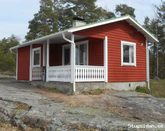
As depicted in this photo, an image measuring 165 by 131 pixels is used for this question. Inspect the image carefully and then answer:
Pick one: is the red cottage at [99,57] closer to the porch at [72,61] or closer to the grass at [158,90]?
the porch at [72,61]

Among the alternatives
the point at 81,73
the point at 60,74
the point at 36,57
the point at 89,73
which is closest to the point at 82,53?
the point at 60,74

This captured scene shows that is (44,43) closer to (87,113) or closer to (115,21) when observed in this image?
(115,21)

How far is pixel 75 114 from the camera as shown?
32.9 ft

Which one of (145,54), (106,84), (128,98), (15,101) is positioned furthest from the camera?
(145,54)

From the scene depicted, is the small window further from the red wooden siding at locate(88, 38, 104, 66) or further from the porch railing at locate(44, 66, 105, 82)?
the red wooden siding at locate(88, 38, 104, 66)

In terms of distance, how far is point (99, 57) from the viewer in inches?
683

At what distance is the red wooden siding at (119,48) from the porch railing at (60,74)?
2.05m

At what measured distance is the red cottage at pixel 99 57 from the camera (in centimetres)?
1572

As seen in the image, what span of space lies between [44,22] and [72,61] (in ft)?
93.0

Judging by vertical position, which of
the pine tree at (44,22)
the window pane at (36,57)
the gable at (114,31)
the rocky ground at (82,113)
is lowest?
the rocky ground at (82,113)

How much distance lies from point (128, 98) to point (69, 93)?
3.03 metres

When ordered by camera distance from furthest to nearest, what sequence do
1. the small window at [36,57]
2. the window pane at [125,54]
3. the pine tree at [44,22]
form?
the pine tree at [44,22] < the small window at [36,57] < the window pane at [125,54]

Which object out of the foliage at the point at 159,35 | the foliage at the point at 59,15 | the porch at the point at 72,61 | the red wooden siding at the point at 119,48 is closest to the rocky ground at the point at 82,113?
the porch at the point at 72,61

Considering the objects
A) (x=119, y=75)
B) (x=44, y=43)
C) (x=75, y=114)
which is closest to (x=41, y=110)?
(x=75, y=114)
